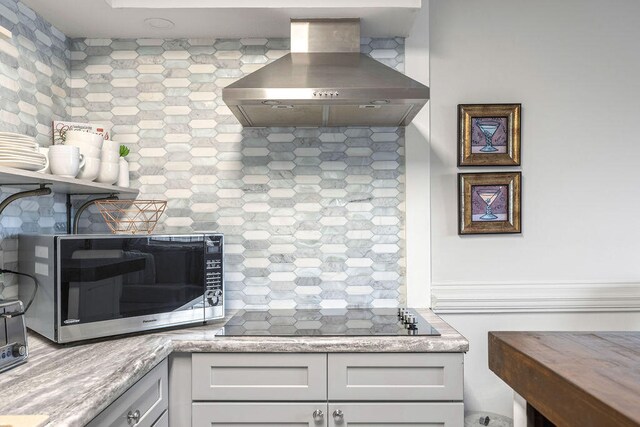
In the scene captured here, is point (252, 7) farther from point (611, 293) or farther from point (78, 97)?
point (611, 293)

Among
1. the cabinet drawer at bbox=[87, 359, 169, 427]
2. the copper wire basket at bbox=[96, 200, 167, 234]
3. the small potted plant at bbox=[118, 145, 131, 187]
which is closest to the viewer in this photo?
the cabinet drawer at bbox=[87, 359, 169, 427]

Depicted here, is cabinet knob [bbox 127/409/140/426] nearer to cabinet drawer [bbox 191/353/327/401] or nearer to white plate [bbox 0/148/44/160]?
cabinet drawer [bbox 191/353/327/401]

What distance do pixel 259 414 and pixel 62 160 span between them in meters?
1.11

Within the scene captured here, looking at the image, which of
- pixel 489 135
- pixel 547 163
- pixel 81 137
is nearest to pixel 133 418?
pixel 81 137

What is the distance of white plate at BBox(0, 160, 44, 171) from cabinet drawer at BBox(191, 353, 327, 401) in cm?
80

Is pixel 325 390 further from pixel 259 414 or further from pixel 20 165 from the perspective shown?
pixel 20 165

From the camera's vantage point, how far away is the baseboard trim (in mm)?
2188

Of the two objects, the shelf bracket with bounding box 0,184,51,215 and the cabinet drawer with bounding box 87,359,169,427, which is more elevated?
the shelf bracket with bounding box 0,184,51,215

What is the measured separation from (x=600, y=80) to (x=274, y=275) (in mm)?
1859

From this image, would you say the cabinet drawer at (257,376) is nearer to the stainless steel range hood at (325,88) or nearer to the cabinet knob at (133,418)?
the cabinet knob at (133,418)

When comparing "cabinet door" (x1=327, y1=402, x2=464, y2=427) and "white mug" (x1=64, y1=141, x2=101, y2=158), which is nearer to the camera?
"cabinet door" (x1=327, y1=402, x2=464, y2=427)

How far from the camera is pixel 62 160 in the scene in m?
1.59

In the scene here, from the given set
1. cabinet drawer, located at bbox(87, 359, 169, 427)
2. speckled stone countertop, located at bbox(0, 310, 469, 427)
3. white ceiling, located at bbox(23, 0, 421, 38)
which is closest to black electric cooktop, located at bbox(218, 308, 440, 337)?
speckled stone countertop, located at bbox(0, 310, 469, 427)

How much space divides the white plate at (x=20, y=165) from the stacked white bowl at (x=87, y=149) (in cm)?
33
